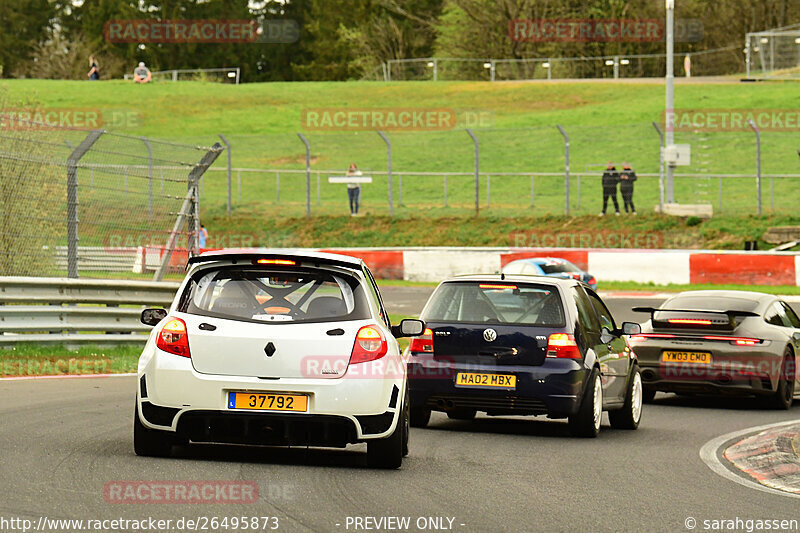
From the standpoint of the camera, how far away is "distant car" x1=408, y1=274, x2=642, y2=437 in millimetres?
11438

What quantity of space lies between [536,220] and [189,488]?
103ft

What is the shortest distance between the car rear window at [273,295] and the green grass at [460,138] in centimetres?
2108

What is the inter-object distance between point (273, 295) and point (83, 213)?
9.21 metres

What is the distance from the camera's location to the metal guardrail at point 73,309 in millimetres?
15867

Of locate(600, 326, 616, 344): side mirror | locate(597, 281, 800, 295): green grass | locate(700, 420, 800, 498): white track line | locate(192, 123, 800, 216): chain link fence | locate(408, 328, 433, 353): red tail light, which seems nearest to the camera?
Result: locate(700, 420, 800, 498): white track line

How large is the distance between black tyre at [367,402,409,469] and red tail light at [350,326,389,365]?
48cm

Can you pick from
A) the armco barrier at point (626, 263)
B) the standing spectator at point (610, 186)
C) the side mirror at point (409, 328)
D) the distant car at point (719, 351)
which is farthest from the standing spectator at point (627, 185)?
the side mirror at point (409, 328)

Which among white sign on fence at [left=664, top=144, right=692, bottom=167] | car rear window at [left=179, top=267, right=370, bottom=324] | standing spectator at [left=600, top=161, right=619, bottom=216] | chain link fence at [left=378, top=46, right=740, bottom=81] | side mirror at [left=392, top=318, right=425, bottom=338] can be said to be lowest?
side mirror at [left=392, top=318, right=425, bottom=338]

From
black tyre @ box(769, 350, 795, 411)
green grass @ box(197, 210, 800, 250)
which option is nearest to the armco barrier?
green grass @ box(197, 210, 800, 250)

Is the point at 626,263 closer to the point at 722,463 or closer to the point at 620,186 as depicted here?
the point at 620,186

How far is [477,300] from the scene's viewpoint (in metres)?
12.1

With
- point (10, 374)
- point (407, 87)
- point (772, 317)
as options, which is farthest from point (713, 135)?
point (10, 374)

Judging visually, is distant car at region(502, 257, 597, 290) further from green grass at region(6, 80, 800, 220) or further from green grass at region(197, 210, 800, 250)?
green grass at region(6, 80, 800, 220)

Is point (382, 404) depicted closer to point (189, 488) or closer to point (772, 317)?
point (189, 488)
